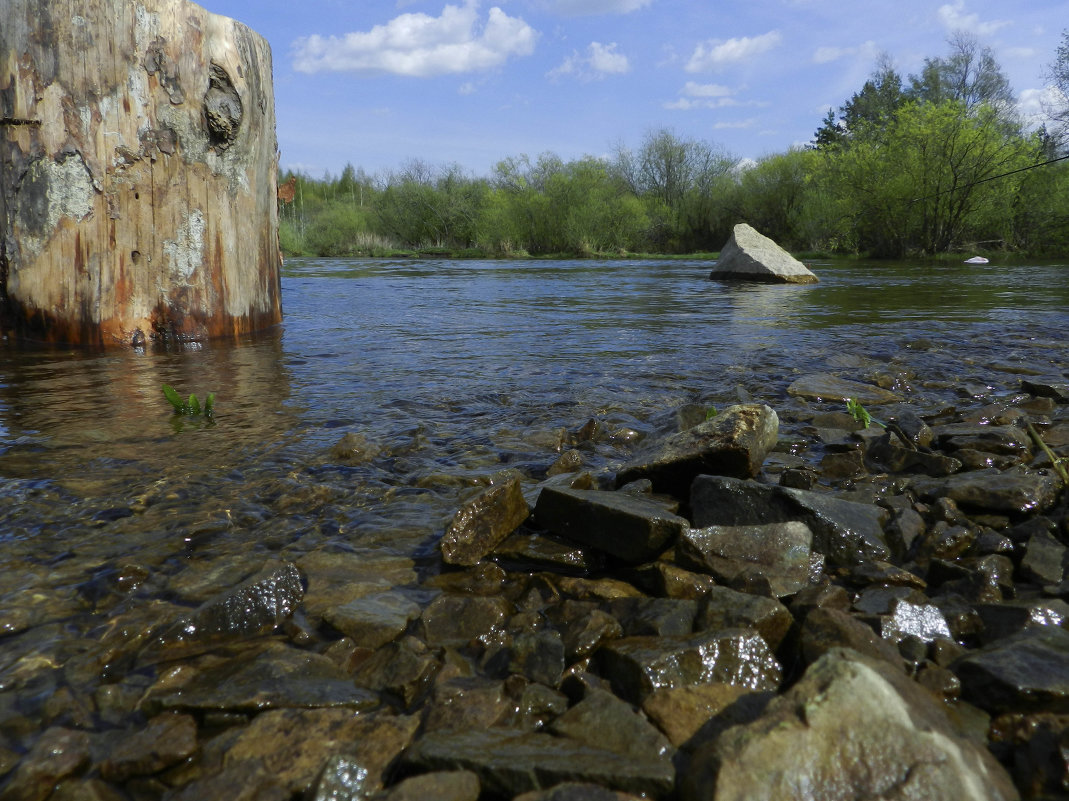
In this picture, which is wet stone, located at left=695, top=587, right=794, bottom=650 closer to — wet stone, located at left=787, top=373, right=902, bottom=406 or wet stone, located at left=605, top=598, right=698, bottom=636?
wet stone, located at left=605, top=598, right=698, bottom=636

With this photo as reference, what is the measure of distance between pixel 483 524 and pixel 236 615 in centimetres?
78

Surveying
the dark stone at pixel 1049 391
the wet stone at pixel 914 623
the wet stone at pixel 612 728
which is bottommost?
the wet stone at pixel 612 728

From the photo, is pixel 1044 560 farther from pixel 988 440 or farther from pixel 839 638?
pixel 988 440

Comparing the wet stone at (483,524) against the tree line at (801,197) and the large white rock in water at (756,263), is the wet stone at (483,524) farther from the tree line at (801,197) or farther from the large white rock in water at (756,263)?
the tree line at (801,197)

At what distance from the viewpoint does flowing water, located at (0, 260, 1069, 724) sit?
2.25 m

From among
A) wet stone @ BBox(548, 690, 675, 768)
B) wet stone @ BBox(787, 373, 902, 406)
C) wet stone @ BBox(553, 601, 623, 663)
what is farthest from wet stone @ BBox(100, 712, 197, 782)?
wet stone @ BBox(787, 373, 902, 406)

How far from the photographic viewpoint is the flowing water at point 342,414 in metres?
2.25

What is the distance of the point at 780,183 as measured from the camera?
46.6 metres

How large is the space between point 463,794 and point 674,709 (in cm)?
50

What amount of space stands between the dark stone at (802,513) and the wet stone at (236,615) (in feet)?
4.41

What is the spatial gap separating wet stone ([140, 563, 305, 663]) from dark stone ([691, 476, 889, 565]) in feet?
4.41

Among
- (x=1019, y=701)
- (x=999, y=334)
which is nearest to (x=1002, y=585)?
(x=1019, y=701)

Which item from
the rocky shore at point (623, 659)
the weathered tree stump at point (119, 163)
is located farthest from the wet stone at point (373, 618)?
the weathered tree stump at point (119, 163)

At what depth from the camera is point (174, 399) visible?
145 inches
